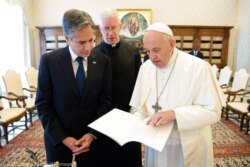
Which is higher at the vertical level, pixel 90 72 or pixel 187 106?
pixel 90 72

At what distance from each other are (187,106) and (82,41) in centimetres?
83

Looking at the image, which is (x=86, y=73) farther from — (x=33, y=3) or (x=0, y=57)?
(x=33, y=3)

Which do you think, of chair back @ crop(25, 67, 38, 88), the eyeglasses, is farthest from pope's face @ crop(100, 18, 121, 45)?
chair back @ crop(25, 67, 38, 88)

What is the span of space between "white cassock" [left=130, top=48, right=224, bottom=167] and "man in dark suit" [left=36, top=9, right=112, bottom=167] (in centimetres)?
42

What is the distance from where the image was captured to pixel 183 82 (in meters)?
1.68

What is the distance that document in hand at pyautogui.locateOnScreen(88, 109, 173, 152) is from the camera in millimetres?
1349

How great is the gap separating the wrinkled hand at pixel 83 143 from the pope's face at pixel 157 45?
0.72 metres

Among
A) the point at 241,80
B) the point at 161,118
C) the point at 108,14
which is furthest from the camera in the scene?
the point at 241,80

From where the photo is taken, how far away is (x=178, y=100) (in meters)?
1.67

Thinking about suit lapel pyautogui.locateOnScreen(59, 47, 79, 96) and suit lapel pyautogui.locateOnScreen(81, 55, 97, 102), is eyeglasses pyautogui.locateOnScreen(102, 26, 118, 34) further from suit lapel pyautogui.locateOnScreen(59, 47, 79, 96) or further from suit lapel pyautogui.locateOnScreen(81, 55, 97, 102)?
suit lapel pyautogui.locateOnScreen(59, 47, 79, 96)

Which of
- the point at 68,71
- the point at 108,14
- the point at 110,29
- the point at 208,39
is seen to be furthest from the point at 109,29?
the point at 208,39

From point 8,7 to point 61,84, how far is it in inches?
251

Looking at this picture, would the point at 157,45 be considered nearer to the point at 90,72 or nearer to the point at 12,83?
the point at 90,72

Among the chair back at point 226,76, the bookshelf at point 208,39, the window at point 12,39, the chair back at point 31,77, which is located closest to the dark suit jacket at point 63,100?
the chair back at point 31,77
